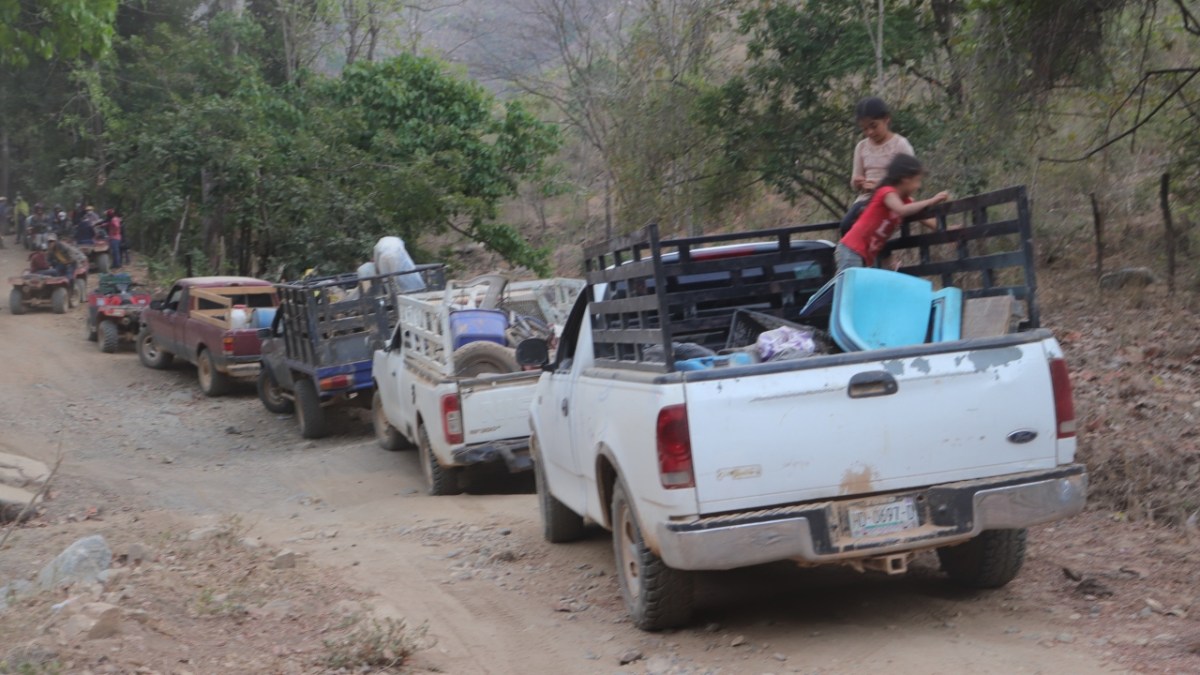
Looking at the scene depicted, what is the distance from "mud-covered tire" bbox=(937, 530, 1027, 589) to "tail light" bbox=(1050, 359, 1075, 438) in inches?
31.0

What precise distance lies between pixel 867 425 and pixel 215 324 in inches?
607

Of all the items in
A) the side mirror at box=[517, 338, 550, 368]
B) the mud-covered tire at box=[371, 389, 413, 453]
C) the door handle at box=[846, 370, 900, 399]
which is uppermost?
the side mirror at box=[517, 338, 550, 368]

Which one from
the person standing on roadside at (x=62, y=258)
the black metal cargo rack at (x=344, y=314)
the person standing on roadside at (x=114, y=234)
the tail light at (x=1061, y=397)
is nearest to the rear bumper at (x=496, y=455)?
the black metal cargo rack at (x=344, y=314)

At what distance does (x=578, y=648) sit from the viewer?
19.7ft

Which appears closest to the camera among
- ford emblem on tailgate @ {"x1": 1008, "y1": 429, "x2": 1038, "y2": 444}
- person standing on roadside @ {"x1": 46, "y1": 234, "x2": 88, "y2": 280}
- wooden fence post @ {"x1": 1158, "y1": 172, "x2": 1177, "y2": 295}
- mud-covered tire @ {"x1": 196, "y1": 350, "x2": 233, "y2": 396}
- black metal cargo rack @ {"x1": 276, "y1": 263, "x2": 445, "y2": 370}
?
ford emblem on tailgate @ {"x1": 1008, "y1": 429, "x2": 1038, "y2": 444}

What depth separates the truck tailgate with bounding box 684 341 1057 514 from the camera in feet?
17.0

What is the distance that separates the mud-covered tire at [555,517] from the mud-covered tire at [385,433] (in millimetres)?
5570

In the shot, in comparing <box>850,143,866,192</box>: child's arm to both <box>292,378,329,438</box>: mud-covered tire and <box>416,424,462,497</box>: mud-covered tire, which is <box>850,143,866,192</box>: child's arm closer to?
<box>416,424,462,497</box>: mud-covered tire

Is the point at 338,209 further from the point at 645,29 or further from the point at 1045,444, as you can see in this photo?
the point at 1045,444

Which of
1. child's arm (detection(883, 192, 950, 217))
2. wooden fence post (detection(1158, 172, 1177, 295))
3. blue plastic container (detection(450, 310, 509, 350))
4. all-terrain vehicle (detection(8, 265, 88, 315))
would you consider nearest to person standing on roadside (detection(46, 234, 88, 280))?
all-terrain vehicle (detection(8, 265, 88, 315))

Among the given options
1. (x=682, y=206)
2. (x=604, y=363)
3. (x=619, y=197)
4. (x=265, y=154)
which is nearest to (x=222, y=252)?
(x=265, y=154)

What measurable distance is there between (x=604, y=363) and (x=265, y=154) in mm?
20611

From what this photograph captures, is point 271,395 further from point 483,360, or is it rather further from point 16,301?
point 16,301

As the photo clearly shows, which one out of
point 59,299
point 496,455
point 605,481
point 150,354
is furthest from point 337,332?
point 59,299
